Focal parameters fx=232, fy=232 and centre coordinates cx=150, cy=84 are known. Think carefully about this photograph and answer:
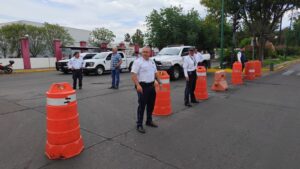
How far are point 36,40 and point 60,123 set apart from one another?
39.2m

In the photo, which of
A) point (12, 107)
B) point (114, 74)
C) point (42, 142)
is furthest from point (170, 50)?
point (42, 142)

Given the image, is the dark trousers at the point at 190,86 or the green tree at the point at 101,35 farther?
the green tree at the point at 101,35

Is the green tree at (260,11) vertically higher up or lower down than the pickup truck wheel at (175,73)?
higher up

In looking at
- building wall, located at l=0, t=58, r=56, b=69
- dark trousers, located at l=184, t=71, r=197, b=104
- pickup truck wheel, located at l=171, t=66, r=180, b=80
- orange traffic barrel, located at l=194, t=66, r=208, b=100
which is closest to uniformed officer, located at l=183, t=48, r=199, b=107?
dark trousers, located at l=184, t=71, r=197, b=104

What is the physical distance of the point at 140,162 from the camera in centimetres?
369

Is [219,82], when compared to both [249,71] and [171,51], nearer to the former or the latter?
[171,51]

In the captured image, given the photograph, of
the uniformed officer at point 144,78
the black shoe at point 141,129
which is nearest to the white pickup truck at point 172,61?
the uniformed officer at point 144,78

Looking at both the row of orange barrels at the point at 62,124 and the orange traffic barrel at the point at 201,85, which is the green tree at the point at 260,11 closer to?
the orange traffic barrel at the point at 201,85

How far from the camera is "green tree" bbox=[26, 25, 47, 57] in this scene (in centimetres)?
3703

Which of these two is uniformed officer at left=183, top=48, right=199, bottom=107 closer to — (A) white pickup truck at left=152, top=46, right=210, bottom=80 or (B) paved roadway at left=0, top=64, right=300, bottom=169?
(B) paved roadway at left=0, top=64, right=300, bottom=169

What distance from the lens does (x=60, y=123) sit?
149 inches

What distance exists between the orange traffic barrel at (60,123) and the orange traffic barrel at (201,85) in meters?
5.34

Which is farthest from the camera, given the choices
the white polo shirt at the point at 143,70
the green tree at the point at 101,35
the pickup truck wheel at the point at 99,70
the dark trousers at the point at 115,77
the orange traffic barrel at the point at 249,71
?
the green tree at the point at 101,35

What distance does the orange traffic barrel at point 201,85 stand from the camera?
8242 mm
